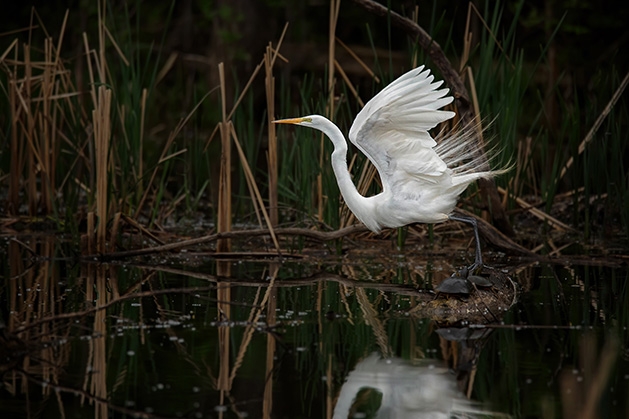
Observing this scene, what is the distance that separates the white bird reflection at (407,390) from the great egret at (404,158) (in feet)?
4.35

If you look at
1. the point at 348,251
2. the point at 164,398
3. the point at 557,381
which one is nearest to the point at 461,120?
the point at 348,251

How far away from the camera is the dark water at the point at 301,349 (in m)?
3.08

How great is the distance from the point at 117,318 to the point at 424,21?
11.7 meters

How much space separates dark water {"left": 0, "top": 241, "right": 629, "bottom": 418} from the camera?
3.08 m

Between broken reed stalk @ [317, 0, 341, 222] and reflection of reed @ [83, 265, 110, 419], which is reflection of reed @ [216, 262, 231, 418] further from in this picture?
broken reed stalk @ [317, 0, 341, 222]

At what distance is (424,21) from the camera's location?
598 inches

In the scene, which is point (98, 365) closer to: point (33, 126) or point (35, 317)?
point (35, 317)

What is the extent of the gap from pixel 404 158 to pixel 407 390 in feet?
5.73

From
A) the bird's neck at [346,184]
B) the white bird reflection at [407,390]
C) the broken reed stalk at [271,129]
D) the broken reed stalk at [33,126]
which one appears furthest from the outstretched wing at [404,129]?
the broken reed stalk at [33,126]

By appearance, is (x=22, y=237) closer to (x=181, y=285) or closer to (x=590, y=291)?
(x=181, y=285)

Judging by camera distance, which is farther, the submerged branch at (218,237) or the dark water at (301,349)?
the submerged branch at (218,237)

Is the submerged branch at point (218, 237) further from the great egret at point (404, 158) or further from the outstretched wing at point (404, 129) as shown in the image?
the outstretched wing at point (404, 129)

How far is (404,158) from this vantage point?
4.86 meters

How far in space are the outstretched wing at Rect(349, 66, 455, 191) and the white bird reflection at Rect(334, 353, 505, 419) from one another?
1362 mm
